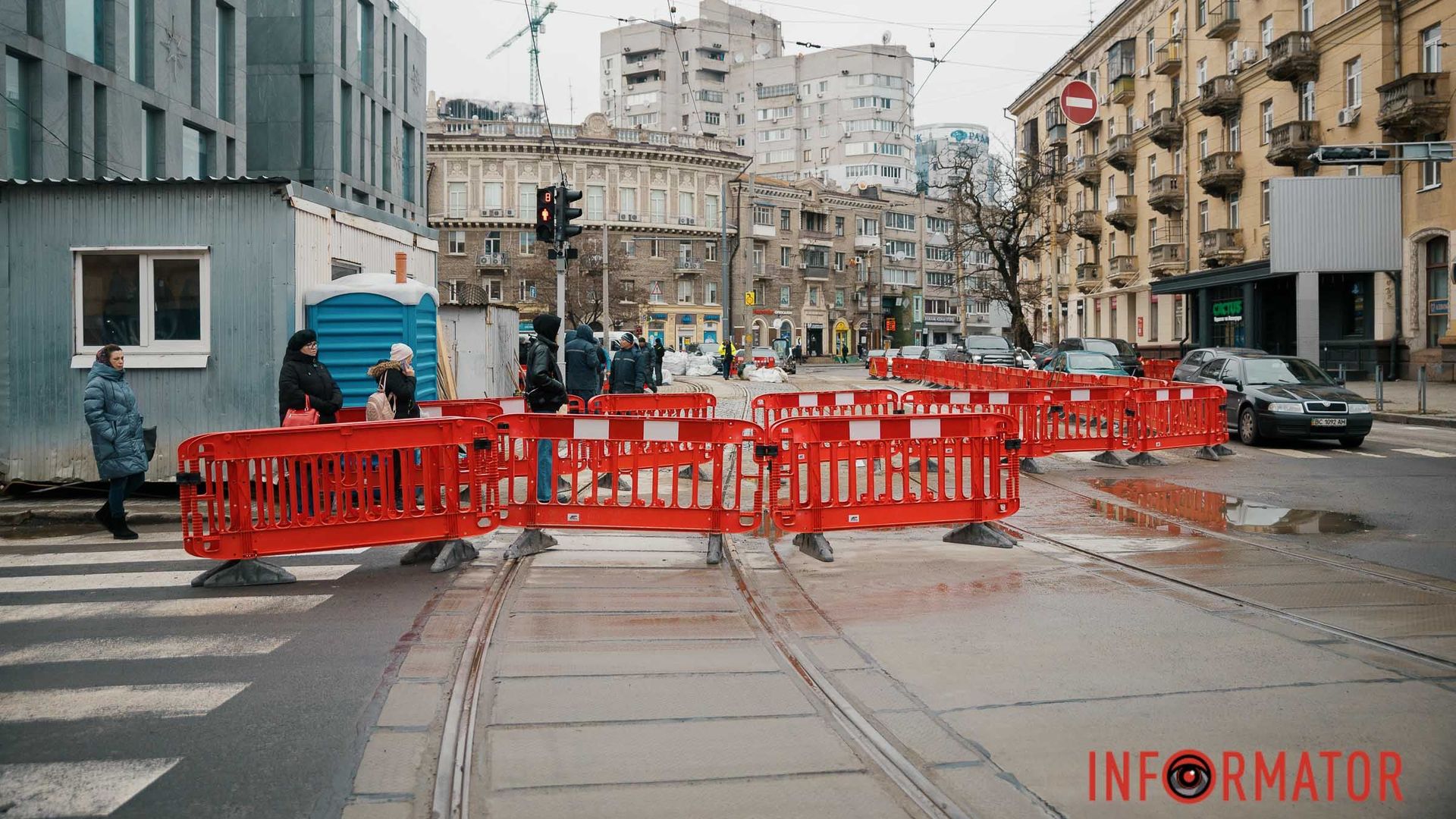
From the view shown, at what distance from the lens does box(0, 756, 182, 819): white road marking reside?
405 cm

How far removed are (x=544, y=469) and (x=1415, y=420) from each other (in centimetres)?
2042

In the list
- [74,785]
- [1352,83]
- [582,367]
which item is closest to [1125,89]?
[1352,83]

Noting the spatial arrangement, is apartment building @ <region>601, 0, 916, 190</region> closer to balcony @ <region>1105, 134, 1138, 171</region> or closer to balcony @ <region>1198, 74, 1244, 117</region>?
balcony @ <region>1105, 134, 1138, 171</region>

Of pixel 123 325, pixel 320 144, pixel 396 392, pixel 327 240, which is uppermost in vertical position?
pixel 320 144

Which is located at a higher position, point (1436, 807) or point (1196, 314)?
point (1196, 314)

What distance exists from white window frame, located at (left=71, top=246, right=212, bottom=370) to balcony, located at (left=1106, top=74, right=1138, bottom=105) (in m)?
50.0

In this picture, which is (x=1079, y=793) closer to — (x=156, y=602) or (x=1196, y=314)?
(x=156, y=602)

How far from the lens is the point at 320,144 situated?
3638 centimetres

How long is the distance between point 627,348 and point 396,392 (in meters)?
9.89

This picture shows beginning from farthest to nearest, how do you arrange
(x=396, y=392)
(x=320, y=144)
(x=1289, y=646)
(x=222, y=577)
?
(x=320, y=144)
(x=396, y=392)
(x=222, y=577)
(x=1289, y=646)

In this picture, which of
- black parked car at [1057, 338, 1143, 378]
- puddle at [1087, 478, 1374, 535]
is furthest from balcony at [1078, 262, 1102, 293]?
puddle at [1087, 478, 1374, 535]

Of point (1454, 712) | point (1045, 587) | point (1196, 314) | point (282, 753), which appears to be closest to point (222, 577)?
point (282, 753)

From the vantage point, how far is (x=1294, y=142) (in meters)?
37.2

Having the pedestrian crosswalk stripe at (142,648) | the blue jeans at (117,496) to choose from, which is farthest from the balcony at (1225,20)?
the pedestrian crosswalk stripe at (142,648)
